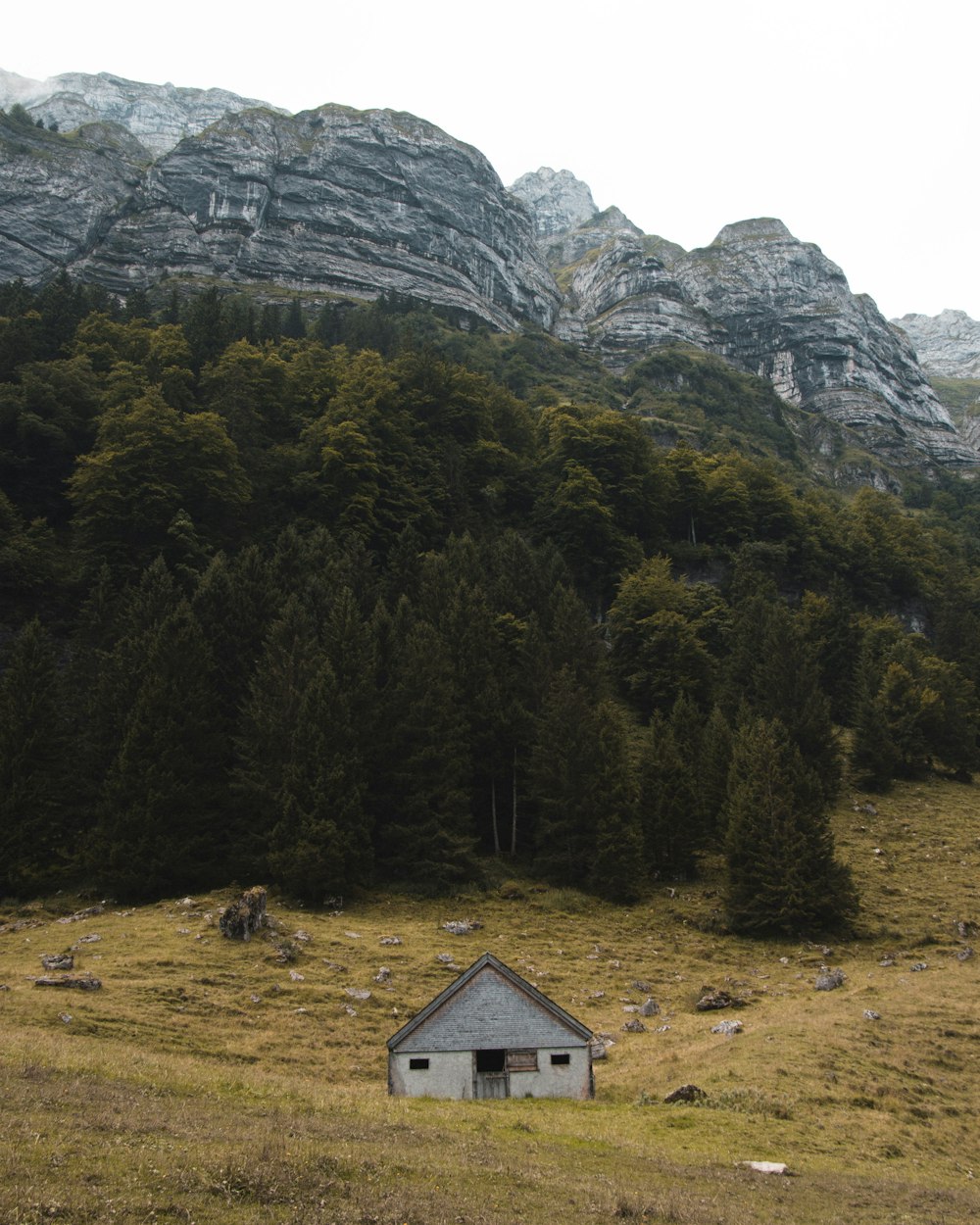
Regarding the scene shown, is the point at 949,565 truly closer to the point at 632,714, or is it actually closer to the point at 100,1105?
the point at 632,714

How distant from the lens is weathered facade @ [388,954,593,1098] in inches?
914

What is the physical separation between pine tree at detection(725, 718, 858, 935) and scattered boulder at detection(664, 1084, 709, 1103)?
19212 millimetres

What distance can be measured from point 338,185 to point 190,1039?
684 ft

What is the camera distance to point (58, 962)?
2909 cm

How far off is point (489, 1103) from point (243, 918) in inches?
613

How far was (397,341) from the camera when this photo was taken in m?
122

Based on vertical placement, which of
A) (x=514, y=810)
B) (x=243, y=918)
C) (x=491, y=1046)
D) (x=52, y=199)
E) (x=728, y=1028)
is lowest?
(x=728, y=1028)

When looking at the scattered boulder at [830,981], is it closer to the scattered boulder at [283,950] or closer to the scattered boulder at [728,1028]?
the scattered boulder at [728,1028]

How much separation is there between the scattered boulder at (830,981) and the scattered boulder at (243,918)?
23397 mm

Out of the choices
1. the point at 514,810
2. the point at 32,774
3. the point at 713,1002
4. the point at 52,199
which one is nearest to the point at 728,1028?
the point at 713,1002

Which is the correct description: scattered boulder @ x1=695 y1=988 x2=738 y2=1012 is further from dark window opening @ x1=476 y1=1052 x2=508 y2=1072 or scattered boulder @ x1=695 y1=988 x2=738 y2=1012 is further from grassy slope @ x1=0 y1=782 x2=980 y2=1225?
dark window opening @ x1=476 y1=1052 x2=508 y2=1072

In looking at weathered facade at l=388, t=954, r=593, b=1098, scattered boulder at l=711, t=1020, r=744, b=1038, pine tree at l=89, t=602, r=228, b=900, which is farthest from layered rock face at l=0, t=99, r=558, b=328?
scattered boulder at l=711, t=1020, r=744, b=1038

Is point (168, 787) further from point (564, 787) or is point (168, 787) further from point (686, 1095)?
point (686, 1095)

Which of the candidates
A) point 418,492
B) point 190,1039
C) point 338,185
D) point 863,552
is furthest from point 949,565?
point 338,185
